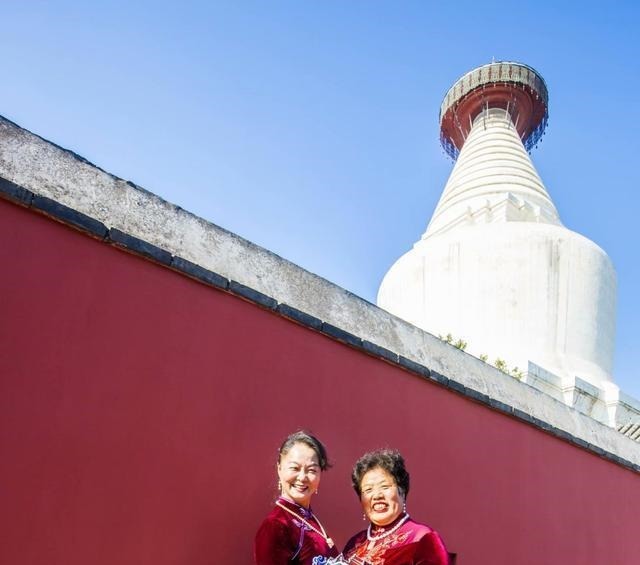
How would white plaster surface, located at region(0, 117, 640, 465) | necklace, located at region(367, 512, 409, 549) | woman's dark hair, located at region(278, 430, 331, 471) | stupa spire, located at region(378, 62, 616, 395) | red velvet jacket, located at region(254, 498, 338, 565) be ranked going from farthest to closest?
1. stupa spire, located at region(378, 62, 616, 395)
2. white plaster surface, located at region(0, 117, 640, 465)
3. woman's dark hair, located at region(278, 430, 331, 471)
4. necklace, located at region(367, 512, 409, 549)
5. red velvet jacket, located at region(254, 498, 338, 565)

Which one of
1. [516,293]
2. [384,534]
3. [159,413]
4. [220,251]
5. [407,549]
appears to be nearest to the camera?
[407,549]

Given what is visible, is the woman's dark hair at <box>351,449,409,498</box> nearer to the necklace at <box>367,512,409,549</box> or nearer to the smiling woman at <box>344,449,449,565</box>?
the smiling woman at <box>344,449,449,565</box>

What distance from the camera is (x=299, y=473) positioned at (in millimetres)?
2729

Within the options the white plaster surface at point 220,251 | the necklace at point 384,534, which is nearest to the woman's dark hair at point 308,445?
the necklace at point 384,534

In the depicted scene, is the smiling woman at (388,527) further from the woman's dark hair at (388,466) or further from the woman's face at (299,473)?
the woman's face at (299,473)

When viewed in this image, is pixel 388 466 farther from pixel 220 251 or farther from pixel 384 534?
pixel 220 251

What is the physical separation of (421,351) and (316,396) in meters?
1.25

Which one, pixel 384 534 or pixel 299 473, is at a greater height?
pixel 299 473

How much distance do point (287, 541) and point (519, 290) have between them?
1077 centimetres

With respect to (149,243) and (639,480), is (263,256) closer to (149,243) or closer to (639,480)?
(149,243)

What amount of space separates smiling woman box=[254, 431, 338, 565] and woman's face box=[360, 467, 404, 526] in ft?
0.68

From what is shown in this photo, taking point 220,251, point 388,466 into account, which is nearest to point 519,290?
point 220,251

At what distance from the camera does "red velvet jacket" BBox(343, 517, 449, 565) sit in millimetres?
2525

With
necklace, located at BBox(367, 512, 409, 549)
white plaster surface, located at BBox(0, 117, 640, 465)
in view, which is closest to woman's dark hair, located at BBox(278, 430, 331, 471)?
necklace, located at BBox(367, 512, 409, 549)
